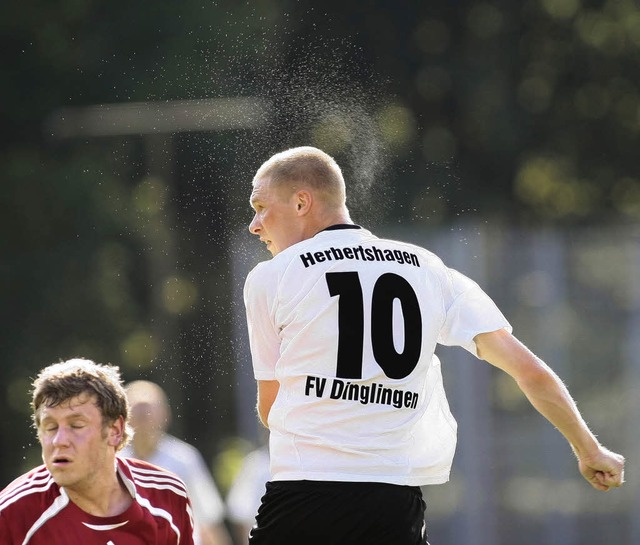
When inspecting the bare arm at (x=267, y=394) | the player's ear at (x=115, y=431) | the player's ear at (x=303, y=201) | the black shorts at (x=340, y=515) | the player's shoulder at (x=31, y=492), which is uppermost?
the player's ear at (x=303, y=201)

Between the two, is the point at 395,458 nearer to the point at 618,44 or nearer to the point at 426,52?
the point at 426,52

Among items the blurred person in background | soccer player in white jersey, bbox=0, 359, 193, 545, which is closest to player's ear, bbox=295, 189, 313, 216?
soccer player in white jersey, bbox=0, 359, 193, 545

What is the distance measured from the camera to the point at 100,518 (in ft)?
13.9

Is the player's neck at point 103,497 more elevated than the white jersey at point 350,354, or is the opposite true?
the white jersey at point 350,354

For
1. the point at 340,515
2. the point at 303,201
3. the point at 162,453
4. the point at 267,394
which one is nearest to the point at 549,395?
the point at 340,515

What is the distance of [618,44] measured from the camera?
17469mm

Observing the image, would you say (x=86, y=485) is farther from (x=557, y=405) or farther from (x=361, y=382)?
(x=557, y=405)

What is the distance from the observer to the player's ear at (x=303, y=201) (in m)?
4.46

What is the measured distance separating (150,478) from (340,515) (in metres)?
0.76

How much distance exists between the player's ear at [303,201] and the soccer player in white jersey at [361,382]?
→ 11cm

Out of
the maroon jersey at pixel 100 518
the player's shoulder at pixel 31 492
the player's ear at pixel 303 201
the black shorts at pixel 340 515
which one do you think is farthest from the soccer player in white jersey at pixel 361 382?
the player's shoulder at pixel 31 492

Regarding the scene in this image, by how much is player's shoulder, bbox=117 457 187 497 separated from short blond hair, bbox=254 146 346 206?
43.3 inches

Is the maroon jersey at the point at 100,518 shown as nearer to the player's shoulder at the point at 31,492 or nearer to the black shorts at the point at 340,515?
the player's shoulder at the point at 31,492

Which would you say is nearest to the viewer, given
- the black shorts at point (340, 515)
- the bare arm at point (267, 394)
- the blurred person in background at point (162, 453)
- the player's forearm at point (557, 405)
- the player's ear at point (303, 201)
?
the black shorts at point (340, 515)
